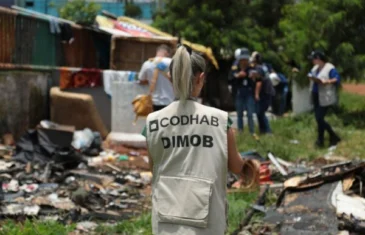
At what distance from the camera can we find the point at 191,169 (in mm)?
3744

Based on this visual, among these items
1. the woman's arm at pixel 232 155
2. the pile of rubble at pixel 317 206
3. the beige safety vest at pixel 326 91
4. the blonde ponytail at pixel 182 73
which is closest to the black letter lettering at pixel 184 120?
the blonde ponytail at pixel 182 73

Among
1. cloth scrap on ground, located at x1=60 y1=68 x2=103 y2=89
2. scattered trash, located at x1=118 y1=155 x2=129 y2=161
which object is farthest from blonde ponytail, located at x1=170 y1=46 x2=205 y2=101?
cloth scrap on ground, located at x1=60 y1=68 x2=103 y2=89

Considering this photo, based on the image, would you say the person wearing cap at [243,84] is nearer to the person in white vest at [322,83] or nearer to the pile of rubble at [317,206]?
the person in white vest at [322,83]

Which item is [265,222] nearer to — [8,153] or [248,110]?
[8,153]

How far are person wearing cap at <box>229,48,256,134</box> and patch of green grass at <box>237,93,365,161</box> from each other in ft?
2.47

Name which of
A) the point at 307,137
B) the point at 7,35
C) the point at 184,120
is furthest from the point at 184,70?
the point at 307,137

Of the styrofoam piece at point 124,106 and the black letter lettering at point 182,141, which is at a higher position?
the black letter lettering at point 182,141

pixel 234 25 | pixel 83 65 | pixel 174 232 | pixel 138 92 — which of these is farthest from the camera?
pixel 234 25

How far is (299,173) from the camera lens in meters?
9.32

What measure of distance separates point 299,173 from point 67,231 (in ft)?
12.8

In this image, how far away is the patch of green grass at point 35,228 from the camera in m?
6.06

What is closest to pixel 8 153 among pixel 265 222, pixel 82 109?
pixel 82 109

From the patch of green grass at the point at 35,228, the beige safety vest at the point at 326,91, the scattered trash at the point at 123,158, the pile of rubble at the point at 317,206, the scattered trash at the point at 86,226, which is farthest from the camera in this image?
the beige safety vest at the point at 326,91

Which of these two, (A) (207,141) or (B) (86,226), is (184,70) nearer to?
(A) (207,141)
